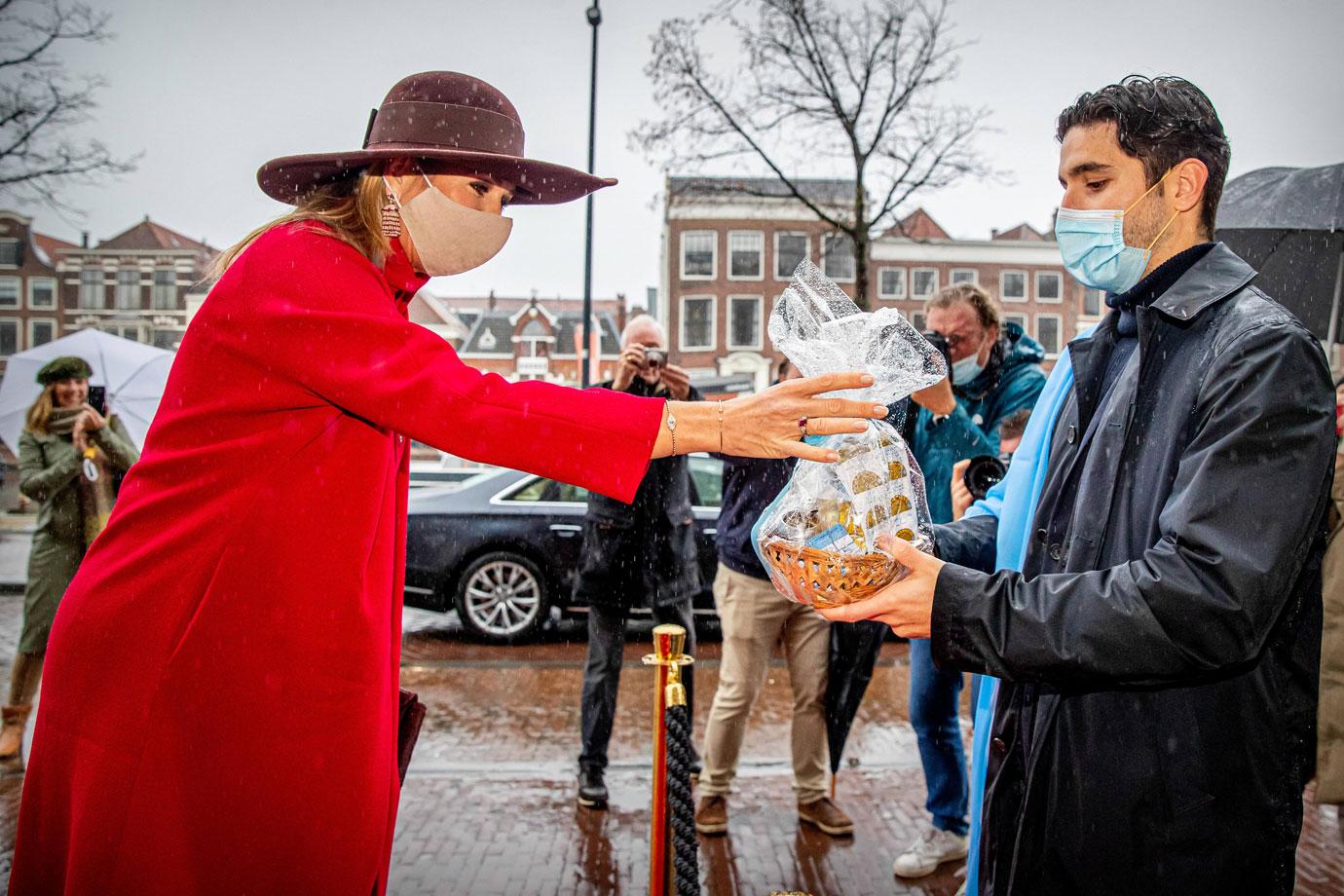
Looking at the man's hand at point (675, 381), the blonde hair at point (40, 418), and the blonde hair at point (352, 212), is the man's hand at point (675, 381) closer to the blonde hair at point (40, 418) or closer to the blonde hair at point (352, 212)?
the blonde hair at point (352, 212)

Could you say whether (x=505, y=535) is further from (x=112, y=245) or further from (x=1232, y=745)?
(x=112, y=245)

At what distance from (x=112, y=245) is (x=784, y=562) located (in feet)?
174

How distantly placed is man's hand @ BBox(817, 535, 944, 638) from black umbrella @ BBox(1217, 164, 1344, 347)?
4811mm

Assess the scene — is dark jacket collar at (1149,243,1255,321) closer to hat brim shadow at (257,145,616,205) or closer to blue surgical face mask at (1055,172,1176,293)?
blue surgical face mask at (1055,172,1176,293)

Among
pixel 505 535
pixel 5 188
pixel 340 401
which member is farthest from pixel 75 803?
pixel 5 188

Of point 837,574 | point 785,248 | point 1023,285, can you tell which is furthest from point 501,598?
point 1023,285

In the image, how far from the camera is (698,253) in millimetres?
36812

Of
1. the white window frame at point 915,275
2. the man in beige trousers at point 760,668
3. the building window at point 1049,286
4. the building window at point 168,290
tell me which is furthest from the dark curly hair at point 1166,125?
the building window at point 168,290

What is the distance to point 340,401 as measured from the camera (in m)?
1.56

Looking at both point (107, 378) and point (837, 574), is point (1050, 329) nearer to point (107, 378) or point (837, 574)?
point (107, 378)

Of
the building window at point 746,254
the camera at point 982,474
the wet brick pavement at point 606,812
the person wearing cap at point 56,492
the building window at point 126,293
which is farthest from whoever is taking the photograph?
the building window at point 126,293

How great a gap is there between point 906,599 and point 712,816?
287cm

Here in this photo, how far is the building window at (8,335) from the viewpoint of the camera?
4516cm

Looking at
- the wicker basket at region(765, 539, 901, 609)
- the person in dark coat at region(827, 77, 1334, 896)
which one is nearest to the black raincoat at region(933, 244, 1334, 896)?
the person in dark coat at region(827, 77, 1334, 896)
